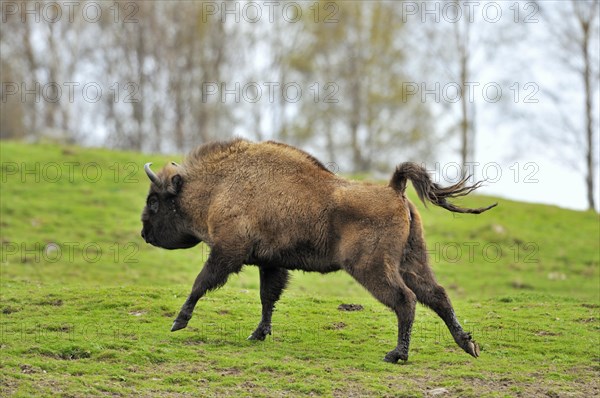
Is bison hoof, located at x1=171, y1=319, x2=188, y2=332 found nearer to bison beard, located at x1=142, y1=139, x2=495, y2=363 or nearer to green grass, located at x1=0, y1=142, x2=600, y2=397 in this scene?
bison beard, located at x1=142, y1=139, x2=495, y2=363

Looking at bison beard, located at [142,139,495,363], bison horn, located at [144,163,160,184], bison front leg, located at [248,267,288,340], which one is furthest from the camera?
bison horn, located at [144,163,160,184]

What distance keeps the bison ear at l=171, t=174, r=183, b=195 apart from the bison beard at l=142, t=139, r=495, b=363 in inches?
0.6

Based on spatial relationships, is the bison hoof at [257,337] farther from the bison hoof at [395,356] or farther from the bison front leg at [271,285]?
the bison hoof at [395,356]

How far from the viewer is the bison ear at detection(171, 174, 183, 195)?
12.0 meters

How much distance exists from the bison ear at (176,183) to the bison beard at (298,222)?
15 millimetres

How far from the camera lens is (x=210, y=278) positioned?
10914mm

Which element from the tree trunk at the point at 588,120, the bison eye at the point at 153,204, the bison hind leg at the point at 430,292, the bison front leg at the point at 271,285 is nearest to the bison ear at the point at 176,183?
the bison eye at the point at 153,204

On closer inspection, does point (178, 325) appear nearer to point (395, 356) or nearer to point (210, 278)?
point (210, 278)

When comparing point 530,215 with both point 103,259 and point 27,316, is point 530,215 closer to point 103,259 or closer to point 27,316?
point 103,259

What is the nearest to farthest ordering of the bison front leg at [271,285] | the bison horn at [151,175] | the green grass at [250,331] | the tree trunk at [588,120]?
the green grass at [250,331], the bison front leg at [271,285], the bison horn at [151,175], the tree trunk at [588,120]

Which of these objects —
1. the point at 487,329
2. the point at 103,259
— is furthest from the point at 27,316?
the point at 103,259

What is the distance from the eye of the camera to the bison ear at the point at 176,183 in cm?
1195

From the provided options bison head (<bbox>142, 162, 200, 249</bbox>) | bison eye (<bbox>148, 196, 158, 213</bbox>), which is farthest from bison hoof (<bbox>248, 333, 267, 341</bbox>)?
bison eye (<bbox>148, 196, 158, 213</bbox>)

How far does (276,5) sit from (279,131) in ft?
21.4
